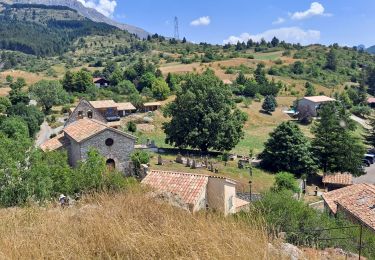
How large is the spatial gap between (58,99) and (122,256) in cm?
6046

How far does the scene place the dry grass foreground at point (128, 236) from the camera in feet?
17.4

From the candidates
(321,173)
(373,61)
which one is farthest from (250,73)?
(321,173)

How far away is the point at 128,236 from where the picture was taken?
564 cm

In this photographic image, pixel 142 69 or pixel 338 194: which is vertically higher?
pixel 142 69

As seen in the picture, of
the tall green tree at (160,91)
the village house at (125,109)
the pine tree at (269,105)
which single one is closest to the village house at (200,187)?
the village house at (125,109)

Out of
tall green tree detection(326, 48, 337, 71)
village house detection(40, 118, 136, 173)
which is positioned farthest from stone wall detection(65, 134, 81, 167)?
tall green tree detection(326, 48, 337, 71)

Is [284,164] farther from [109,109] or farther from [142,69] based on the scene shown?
[142,69]

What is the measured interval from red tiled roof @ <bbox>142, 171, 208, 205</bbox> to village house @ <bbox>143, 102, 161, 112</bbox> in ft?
140

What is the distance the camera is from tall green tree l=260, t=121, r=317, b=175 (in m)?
35.8

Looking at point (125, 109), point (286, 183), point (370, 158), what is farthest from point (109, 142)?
point (370, 158)

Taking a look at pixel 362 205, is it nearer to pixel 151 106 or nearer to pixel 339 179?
pixel 339 179

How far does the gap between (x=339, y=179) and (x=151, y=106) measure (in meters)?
35.8

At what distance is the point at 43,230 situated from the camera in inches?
244

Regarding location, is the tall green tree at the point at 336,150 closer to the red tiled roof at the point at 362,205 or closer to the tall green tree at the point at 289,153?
the tall green tree at the point at 289,153
